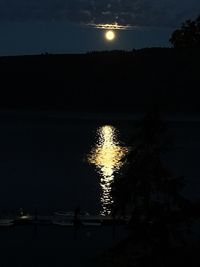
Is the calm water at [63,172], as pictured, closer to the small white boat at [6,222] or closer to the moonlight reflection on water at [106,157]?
the moonlight reflection on water at [106,157]

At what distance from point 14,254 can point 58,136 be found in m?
46.9

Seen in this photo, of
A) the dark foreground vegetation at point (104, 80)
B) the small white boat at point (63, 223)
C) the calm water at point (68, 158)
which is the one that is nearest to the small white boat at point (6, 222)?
the small white boat at point (63, 223)

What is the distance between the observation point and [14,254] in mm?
26469

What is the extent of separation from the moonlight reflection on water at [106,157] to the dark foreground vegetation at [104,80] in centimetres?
3195

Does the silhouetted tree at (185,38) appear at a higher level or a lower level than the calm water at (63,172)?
higher

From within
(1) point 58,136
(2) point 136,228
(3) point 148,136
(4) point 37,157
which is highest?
(1) point 58,136

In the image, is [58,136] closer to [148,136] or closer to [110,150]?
[110,150]

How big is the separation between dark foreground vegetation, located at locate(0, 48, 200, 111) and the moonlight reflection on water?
1258 inches

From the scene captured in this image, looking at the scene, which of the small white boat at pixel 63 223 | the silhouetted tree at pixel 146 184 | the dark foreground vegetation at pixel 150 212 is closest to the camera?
the dark foreground vegetation at pixel 150 212

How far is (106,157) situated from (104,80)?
6844cm

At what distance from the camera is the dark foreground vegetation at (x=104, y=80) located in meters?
111

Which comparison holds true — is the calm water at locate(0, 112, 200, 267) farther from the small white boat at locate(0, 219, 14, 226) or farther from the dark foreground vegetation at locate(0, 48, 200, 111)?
the dark foreground vegetation at locate(0, 48, 200, 111)

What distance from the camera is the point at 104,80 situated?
403 ft

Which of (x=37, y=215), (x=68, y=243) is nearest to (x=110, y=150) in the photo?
(x=37, y=215)
